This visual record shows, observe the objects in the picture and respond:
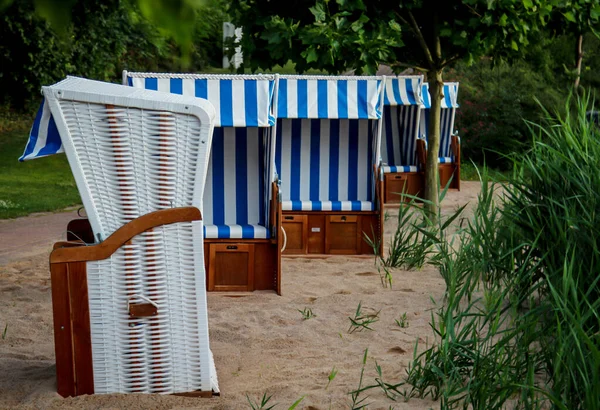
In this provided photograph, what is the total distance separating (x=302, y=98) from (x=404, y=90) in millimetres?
4326

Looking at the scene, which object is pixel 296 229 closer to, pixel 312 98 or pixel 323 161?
pixel 323 161

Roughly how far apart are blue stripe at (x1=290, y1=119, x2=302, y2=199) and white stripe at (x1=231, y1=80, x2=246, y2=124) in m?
1.72

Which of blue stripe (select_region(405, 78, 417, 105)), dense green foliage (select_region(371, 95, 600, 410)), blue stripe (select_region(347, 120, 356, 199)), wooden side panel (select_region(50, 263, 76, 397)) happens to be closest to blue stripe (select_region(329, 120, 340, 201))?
blue stripe (select_region(347, 120, 356, 199))

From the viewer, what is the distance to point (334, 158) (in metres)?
8.84

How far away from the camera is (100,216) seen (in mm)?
3936

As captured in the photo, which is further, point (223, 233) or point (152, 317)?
point (223, 233)

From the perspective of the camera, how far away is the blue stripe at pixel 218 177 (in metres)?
7.44

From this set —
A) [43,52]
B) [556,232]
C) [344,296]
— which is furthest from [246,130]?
[43,52]

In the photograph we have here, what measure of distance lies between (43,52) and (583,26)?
13.0m

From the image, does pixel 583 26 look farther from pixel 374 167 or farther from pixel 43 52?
pixel 43 52

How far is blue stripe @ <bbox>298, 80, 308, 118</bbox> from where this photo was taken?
8422mm

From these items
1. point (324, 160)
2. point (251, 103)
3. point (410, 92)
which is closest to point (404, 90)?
point (410, 92)

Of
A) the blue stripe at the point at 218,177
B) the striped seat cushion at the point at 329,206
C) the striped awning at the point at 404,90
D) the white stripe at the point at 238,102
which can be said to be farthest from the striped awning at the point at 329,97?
the striped awning at the point at 404,90

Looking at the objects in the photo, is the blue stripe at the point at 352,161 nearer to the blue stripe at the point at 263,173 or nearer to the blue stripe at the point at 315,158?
the blue stripe at the point at 315,158
